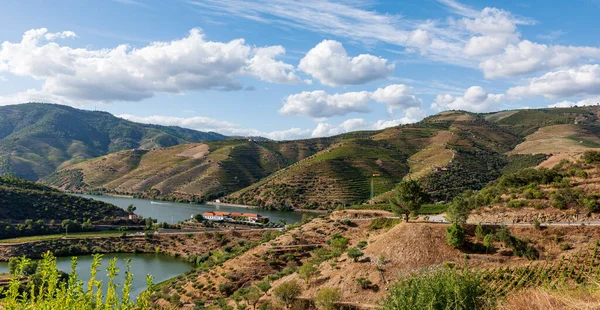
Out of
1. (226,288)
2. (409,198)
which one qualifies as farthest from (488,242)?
(226,288)

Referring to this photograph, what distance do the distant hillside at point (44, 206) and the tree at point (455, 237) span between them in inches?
3451

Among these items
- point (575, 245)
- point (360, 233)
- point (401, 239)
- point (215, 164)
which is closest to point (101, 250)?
point (360, 233)

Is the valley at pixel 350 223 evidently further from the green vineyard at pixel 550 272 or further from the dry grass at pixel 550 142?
the dry grass at pixel 550 142

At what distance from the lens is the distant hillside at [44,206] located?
8556 cm

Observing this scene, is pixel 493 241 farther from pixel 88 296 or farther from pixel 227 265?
pixel 88 296

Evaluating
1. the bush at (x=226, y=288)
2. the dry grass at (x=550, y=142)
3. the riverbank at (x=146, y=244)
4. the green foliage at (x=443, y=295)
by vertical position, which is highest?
the dry grass at (x=550, y=142)

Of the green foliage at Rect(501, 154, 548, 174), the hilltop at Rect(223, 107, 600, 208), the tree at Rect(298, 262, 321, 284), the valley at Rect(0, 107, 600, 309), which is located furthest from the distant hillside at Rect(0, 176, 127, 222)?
the green foliage at Rect(501, 154, 548, 174)

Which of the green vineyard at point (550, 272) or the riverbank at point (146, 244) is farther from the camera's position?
the riverbank at point (146, 244)

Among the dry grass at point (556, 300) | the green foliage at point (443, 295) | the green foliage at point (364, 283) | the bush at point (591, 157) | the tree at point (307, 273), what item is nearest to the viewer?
the dry grass at point (556, 300)

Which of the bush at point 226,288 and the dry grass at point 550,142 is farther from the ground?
the dry grass at point 550,142

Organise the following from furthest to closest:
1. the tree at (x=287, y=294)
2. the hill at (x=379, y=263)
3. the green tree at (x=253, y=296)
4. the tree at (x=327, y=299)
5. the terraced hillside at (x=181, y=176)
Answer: the terraced hillside at (x=181, y=176)
the green tree at (x=253, y=296)
the tree at (x=287, y=294)
the hill at (x=379, y=263)
the tree at (x=327, y=299)

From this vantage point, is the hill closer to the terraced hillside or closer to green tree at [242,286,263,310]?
green tree at [242,286,263,310]

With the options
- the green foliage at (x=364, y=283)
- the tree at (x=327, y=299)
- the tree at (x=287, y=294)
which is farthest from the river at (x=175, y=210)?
the tree at (x=327, y=299)

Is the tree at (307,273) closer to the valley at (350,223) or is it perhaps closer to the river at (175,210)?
the valley at (350,223)
